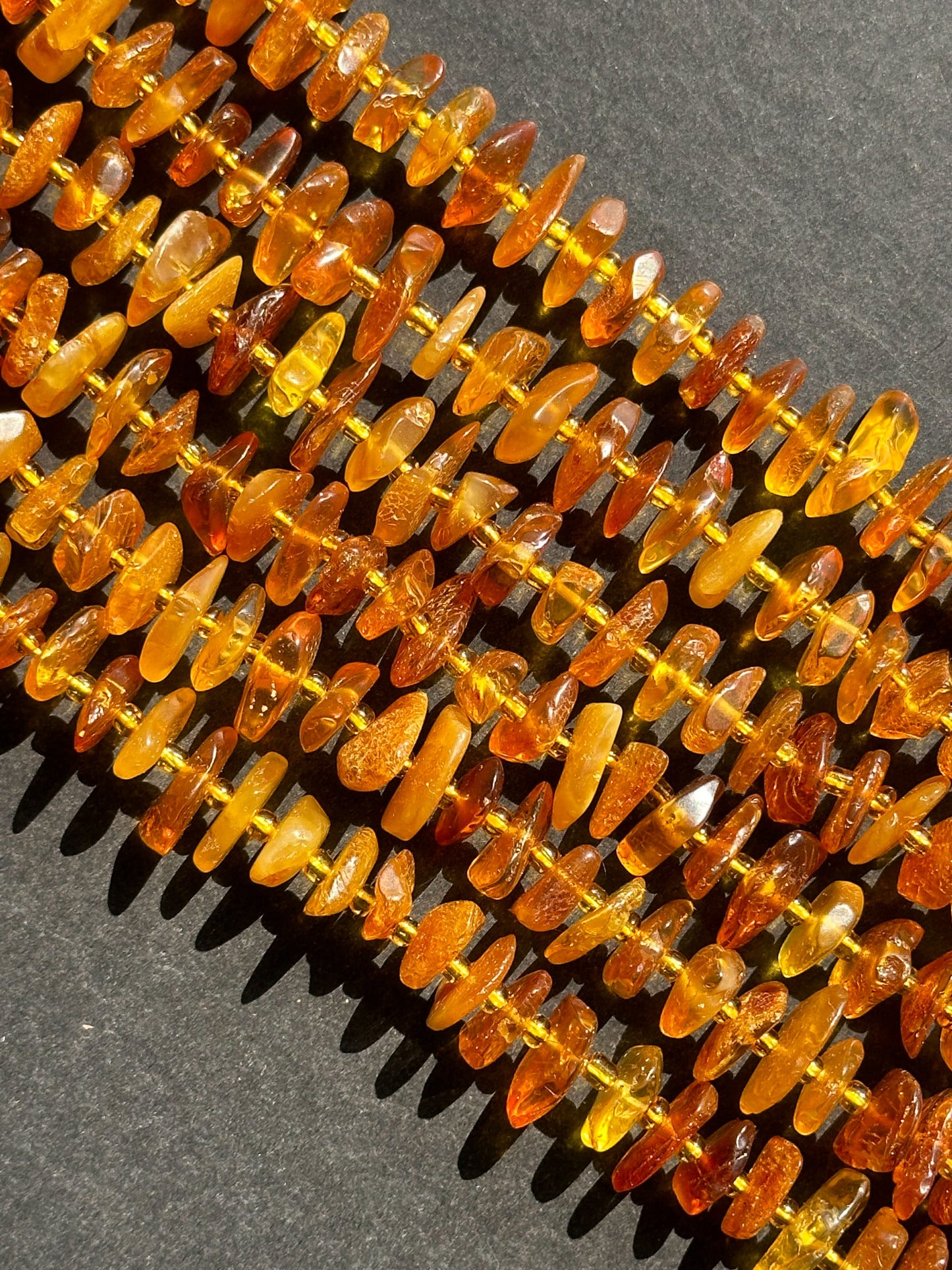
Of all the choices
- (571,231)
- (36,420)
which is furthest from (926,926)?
(36,420)

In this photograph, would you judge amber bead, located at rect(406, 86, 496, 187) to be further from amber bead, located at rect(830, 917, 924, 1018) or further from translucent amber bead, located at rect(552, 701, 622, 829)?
amber bead, located at rect(830, 917, 924, 1018)

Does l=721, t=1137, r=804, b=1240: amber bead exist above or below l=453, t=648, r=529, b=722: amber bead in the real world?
below

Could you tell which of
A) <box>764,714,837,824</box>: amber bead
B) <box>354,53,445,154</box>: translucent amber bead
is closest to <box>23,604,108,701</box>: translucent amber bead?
<box>354,53,445,154</box>: translucent amber bead

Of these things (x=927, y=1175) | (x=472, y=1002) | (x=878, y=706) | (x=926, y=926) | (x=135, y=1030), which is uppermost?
(x=878, y=706)

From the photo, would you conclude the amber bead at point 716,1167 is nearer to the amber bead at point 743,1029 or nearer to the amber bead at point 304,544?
the amber bead at point 743,1029

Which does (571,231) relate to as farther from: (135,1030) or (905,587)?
(135,1030)

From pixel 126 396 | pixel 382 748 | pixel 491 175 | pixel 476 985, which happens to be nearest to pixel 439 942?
pixel 476 985
